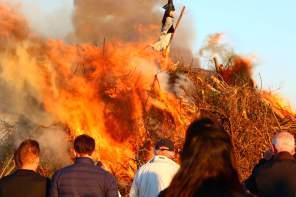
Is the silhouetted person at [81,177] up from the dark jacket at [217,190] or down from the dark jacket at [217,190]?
up

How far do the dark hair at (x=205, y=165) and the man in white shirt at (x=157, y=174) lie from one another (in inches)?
133

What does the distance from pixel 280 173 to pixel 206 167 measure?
3112 millimetres

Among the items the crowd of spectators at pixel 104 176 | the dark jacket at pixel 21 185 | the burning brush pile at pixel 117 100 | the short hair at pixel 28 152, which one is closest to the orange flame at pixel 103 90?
the burning brush pile at pixel 117 100

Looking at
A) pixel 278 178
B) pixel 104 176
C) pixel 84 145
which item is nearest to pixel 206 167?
pixel 278 178

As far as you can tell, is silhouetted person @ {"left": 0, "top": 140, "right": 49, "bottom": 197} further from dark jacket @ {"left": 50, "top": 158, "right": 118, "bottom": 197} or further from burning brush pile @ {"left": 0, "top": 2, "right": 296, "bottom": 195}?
burning brush pile @ {"left": 0, "top": 2, "right": 296, "bottom": 195}

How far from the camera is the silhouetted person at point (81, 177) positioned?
6.61 m

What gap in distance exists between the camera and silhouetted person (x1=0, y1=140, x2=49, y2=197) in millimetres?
6297

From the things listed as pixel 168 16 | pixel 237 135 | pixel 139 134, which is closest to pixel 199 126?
pixel 237 135

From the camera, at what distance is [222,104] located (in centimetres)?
1408

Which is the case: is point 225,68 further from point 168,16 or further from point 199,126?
point 199,126

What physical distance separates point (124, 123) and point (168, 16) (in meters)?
3.54

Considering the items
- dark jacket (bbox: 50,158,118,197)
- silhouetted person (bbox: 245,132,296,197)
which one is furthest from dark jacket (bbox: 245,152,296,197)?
dark jacket (bbox: 50,158,118,197)

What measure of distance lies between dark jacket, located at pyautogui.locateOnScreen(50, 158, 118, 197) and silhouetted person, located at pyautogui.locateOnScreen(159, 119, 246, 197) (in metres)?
3.20

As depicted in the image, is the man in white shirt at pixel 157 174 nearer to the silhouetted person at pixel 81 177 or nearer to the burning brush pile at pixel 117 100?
the silhouetted person at pixel 81 177
